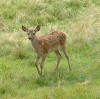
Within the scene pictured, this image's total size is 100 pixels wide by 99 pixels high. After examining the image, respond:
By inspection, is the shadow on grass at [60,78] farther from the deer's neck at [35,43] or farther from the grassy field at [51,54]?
the deer's neck at [35,43]

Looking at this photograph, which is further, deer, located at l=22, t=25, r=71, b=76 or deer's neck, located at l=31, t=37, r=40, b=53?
deer's neck, located at l=31, t=37, r=40, b=53

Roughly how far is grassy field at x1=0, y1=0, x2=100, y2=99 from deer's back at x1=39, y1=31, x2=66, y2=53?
20.9 inches

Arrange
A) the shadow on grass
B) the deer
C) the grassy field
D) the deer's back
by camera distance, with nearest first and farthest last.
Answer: the grassy field < the shadow on grass < the deer < the deer's back

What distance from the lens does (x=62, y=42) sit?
962cm

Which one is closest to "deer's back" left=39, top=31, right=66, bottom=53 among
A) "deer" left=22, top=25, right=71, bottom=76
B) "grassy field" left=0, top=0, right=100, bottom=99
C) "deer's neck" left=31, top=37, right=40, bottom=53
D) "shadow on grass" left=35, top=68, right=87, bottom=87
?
"deer" left=22, top=25, right=71, bottom=76

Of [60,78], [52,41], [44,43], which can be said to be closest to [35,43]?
[44,43]

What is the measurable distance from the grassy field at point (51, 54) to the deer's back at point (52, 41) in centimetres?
53

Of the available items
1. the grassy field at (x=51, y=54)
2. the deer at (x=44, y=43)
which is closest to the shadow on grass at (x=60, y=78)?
the grassy field at (x=51, y=54)

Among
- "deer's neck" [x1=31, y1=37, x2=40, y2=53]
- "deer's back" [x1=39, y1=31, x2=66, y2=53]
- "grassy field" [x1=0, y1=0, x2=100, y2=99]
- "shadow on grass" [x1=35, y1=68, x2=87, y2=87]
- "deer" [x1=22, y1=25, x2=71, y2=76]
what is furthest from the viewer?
"deer's back" [x1=39, y1=31, x2=66, y2=53]

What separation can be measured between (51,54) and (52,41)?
1404 millimetres

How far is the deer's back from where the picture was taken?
9.20 meters

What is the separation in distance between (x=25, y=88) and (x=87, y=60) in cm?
255

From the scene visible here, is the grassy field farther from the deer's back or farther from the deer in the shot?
the deer's back

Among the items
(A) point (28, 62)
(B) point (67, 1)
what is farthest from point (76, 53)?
(B) point (67, 1)
